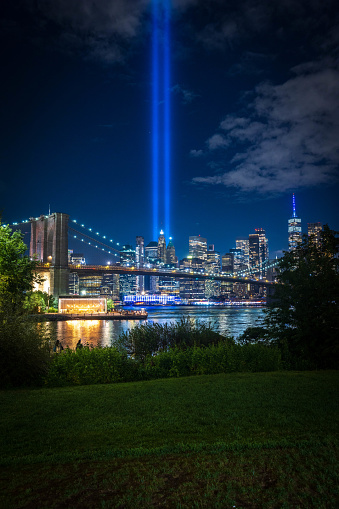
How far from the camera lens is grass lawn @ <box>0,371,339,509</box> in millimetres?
3834

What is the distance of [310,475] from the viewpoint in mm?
4172

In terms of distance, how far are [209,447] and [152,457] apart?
0.85 m

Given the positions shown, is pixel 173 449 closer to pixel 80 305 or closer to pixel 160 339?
pixel 160 339

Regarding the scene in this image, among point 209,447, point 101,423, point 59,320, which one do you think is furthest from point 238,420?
point 59,320

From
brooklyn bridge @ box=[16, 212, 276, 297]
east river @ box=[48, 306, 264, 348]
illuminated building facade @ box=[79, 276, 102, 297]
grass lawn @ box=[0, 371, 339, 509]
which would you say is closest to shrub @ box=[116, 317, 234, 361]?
east river @ box=[48, 306, 264, 348]

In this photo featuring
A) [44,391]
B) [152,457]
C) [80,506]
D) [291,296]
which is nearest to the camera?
[80,506]

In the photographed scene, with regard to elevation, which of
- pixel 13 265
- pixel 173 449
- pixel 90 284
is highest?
pixel 90 284

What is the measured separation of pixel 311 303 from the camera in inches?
570

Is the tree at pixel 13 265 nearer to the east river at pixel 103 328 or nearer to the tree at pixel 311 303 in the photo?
the east river at pixel 103 328

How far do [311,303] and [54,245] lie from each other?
7087cm

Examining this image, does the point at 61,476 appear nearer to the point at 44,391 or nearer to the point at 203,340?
the point at 44,391

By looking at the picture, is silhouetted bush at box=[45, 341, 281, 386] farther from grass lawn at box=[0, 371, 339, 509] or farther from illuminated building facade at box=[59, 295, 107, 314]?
illuminated building facade at box=[59, 295, 107, 314]

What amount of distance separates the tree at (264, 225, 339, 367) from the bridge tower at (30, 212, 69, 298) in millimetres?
62189

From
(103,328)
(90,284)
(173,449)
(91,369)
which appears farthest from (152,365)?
(90,284)
